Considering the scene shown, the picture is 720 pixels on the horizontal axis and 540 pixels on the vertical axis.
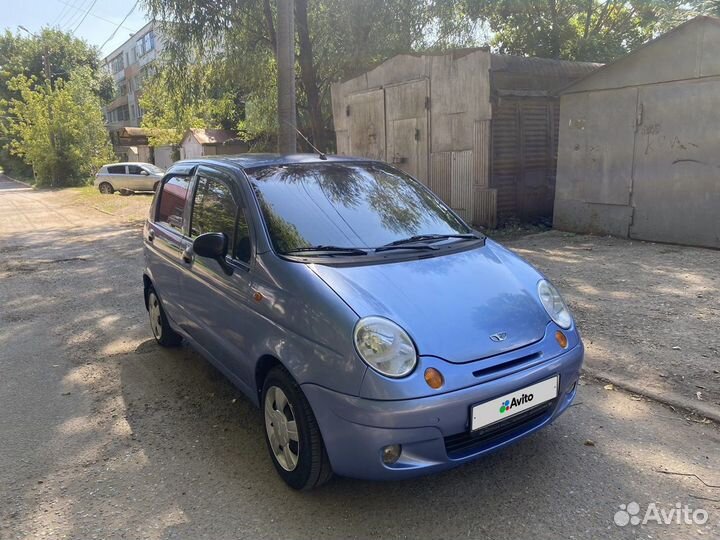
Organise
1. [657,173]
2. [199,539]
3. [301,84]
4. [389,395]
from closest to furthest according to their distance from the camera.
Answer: [389,395] < [199,539] < [657,173] < [301,84]

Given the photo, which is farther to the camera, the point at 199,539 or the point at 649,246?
the point at 649,246

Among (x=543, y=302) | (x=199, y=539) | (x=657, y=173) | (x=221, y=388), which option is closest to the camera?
(x=199, y=539)

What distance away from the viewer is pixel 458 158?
34.0 ft

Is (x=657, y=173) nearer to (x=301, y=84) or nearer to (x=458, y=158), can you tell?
(x=458, y=158)

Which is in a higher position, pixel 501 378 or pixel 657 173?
pixel 657 173

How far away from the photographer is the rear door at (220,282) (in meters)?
3.22

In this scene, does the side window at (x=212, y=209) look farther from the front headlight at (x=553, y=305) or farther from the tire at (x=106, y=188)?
the tire at (x=106, y=188)

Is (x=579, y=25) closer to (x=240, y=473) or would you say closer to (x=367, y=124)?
(x=367, y=124)

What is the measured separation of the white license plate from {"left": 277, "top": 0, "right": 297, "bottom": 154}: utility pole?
6.85 metres

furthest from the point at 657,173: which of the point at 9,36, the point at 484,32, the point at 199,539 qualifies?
the point at 9,36

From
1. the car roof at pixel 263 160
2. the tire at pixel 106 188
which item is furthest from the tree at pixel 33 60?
the car roof at pixel 263 160

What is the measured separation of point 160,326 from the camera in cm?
499

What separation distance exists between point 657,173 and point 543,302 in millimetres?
6439

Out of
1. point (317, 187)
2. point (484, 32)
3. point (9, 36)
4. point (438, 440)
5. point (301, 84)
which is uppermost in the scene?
point (9, 36)
